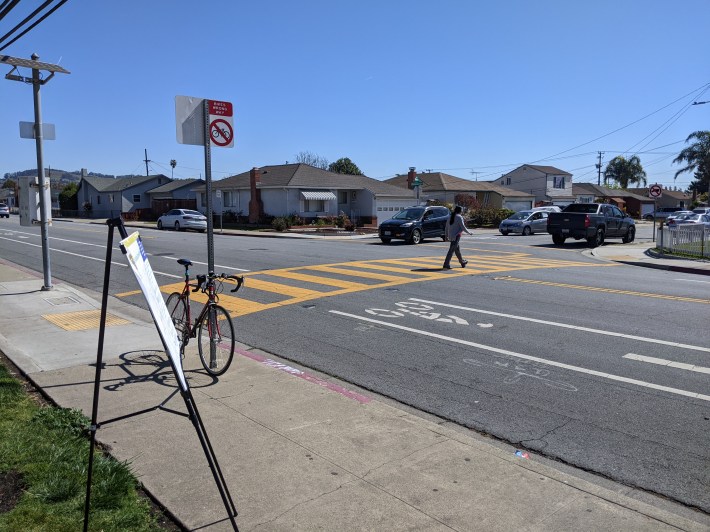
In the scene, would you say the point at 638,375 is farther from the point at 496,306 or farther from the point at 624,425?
the point at 496,306

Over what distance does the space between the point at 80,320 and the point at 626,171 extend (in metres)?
98.0

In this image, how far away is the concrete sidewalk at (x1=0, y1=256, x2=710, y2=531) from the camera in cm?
367

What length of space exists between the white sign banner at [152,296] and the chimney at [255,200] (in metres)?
41.2

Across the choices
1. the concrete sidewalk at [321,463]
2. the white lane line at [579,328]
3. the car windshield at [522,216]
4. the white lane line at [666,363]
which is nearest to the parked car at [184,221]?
the car windshield at [522,216]

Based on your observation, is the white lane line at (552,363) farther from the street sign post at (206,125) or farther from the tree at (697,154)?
the tree at (697,154)

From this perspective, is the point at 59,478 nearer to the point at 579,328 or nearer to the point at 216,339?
the point at 216,339

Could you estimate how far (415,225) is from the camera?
26891mm

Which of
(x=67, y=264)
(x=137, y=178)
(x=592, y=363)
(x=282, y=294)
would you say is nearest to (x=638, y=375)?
(x=592, y=363)

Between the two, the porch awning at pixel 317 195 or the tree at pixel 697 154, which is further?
the tree at pixel 697 154

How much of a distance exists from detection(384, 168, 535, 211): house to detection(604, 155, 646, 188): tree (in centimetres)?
3695

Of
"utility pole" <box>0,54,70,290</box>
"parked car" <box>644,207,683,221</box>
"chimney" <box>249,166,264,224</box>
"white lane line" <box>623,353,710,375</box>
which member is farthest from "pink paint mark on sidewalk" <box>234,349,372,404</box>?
"parked car" <box>644,207,683,221</box>

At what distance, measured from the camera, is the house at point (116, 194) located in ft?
Result: 210

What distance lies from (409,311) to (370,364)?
3117mm

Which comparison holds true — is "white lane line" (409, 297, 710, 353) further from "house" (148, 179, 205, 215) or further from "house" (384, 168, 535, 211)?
"house" (148, 179, 205, 215)
